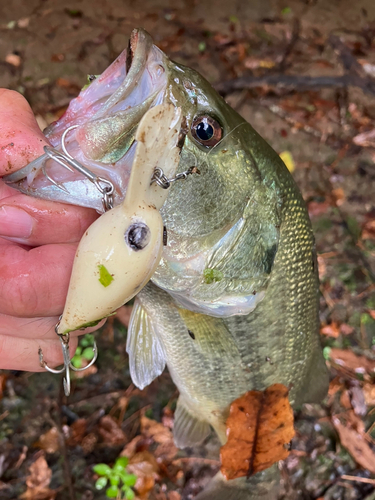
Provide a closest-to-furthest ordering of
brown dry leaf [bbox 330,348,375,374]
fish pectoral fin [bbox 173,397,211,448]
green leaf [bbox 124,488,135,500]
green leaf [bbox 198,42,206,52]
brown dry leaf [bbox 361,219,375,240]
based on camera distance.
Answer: fish pectoral fin [bbox 173,397,211,448], green leaf [bbox 124,488,135,500], brown dry leaf [bbox 330,348,375,374], brown dry leaf [bbox 361,219,375,240], green leaf [bbox 198,42,206,52]

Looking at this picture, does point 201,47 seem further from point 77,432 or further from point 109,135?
point 77,432

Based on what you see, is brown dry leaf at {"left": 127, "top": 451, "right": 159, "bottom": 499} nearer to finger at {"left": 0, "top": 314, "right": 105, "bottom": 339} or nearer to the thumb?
finger at {"left": 0, "top": 314, "right": 105, "bottom": 339}

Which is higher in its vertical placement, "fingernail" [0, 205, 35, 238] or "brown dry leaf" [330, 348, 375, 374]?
"fingernail" [0, 205, 35, 238]

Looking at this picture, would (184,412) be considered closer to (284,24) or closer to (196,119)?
(196,119)

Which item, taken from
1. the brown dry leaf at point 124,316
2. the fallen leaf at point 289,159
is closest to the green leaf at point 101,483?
the brown dry leaf at point 124,316

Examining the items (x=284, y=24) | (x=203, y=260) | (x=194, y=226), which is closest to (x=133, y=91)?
(x=194, y=226)

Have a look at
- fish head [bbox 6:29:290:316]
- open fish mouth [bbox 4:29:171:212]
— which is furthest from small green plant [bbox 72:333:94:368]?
open fish mouth [bbox 4:29:171:212]
